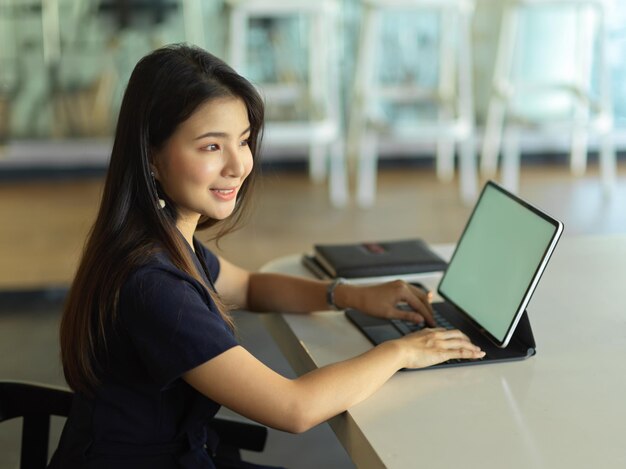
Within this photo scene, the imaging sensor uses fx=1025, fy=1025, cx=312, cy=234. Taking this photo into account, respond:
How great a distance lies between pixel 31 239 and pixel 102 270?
2.93 meters

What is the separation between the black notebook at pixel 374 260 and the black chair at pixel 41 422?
1.37ft

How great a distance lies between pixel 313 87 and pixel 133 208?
145 inches

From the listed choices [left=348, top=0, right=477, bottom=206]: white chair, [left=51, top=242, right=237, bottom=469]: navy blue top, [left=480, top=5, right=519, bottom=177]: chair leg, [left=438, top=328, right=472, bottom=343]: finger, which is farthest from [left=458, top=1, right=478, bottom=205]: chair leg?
[left=51, top=242, right=237, bottom=469]: navy blue top

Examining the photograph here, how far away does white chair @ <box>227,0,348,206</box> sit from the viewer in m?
4.44

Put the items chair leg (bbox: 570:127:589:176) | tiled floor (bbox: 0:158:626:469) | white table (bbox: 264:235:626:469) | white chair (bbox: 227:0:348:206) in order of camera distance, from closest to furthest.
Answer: white table (bbox: 264:235:626:469)
tiled floor (bbox: 0:158:626:469)
white chair (bbox: 227:0:348:206)
chair leg (bbox: 570:127:589:176)

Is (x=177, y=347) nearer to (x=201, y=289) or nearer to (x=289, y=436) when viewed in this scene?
(x=201, y=289)

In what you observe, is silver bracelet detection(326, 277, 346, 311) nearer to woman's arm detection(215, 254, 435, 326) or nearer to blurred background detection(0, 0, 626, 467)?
woman's arm detection(215, 254, 435, 326)

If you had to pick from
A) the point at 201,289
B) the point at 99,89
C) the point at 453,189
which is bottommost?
the point at 453,189

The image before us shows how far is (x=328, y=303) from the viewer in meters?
1.67

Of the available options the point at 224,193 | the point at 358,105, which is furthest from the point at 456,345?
the point at 358,105

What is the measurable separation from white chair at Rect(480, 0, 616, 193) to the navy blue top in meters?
3.60

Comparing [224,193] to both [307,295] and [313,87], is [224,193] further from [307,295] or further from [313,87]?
[313,87]

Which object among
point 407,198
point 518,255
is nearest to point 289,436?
point 518,255

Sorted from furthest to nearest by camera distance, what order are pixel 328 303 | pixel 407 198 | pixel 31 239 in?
pixel 407 198 < pixel 31 239 < pixel 328 303
